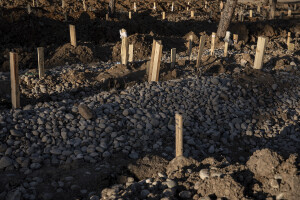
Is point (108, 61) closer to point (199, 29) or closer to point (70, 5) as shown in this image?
point (199, 29)

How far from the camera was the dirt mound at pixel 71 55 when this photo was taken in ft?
31.3

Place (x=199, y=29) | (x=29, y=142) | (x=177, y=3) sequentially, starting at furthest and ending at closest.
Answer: (x=177, y=3)
(x=199, y=29)
(x=29, y=142)

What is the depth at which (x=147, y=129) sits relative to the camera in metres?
5.48

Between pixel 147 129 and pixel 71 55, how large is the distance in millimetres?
5324

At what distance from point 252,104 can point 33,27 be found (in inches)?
397

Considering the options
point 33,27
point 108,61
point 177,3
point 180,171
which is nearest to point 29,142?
point 180,171

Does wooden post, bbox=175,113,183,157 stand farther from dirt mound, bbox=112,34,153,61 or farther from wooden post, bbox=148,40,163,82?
dirt mound, bbox=112,34,153,61

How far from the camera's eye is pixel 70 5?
20.3 metres

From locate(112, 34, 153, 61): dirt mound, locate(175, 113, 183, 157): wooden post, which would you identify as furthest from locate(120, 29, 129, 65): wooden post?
locate(175, 113, 183, 157): wooden post

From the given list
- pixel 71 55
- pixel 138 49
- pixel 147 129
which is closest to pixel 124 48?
pixel 71 55

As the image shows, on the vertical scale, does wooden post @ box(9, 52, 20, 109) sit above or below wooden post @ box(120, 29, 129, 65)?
below

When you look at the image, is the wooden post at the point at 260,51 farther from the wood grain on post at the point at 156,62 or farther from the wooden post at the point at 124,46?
the wooden post at the point at 124,46

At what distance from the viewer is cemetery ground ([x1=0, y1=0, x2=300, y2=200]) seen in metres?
3.51

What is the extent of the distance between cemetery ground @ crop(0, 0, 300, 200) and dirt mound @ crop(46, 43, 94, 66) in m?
0.04
